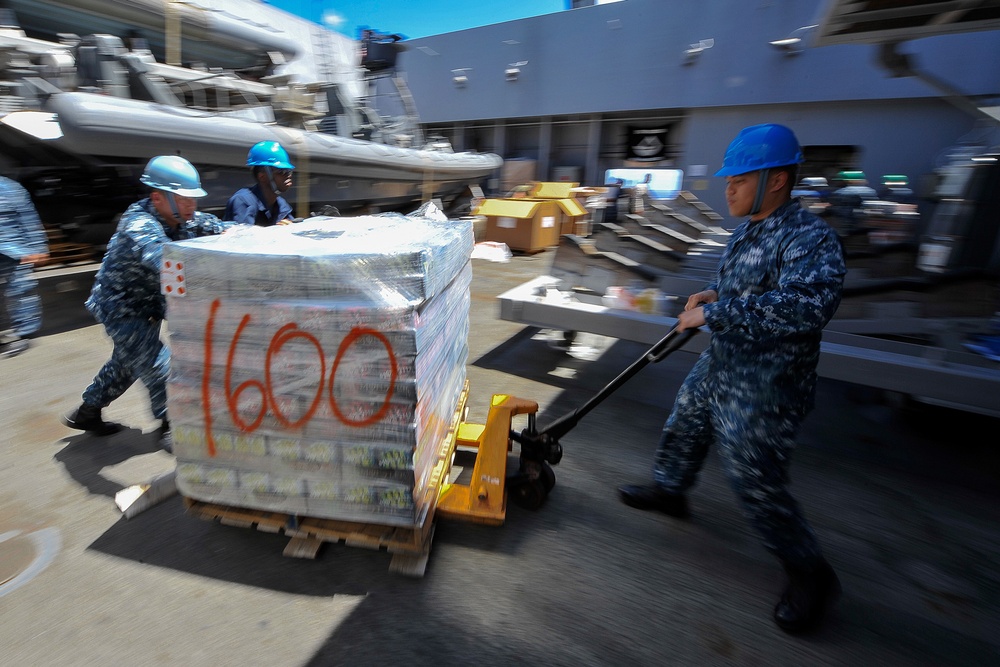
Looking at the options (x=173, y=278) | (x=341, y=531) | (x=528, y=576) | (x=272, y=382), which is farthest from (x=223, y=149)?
(x=528, y=576)

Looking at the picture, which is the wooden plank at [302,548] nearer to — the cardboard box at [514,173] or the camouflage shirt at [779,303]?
the camouflage shirt at [779,303]

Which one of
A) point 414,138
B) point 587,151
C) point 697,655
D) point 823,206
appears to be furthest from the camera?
point 587,151

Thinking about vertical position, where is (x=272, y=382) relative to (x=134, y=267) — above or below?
Answer: below

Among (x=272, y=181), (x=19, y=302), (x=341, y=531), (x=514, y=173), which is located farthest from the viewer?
(x=514, y=173)

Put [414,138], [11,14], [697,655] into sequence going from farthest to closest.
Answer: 1. [414,138]
2. [11,14]
3. [697,655]

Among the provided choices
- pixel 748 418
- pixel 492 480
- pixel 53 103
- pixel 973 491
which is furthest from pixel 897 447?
pixel 53 103

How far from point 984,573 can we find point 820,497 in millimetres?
695

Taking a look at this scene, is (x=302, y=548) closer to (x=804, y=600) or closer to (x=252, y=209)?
(x=804, y=600)

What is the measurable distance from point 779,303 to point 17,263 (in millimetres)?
5865

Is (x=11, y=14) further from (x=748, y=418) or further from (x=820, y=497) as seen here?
(x=820, y=497)

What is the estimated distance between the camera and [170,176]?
2.76m

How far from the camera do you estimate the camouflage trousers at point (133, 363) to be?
2.85m

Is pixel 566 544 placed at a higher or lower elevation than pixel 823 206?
lower

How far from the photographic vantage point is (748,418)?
1919mm
